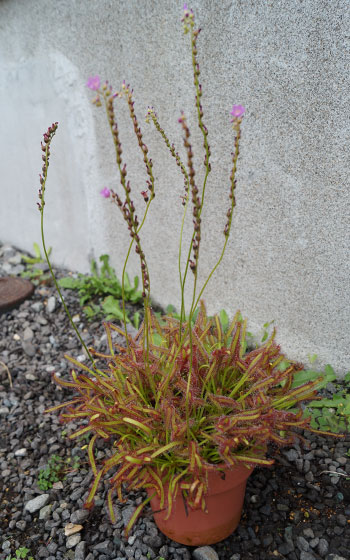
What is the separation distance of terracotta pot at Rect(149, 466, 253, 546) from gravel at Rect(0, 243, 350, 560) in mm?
58

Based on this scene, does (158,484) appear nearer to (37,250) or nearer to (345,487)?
(345,487)

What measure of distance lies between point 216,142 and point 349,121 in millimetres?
665

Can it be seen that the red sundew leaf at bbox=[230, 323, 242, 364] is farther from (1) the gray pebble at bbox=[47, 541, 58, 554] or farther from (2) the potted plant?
(1) the gray pebble at bbox=[47, 541, 58, 554]

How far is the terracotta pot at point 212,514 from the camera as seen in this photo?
4.80ft

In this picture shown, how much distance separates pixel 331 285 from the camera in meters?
2.20

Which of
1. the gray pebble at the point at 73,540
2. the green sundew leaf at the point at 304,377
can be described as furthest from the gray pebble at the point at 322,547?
the gray pebble at the point at 73,540

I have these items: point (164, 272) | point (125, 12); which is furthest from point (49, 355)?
point (125, 12)

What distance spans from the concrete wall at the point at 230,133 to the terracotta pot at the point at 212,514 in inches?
38.4

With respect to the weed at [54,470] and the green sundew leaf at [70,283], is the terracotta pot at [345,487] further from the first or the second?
the green sundew leaf at [70,283]

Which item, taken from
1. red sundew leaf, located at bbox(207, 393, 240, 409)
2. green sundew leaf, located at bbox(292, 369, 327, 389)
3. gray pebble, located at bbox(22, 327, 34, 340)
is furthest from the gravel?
gray pebble, located at bbox(22, 327, 34, 340)

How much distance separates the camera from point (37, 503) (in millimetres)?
1901

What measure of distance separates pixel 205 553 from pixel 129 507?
33cm

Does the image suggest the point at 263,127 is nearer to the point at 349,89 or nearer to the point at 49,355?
the point at 349,89

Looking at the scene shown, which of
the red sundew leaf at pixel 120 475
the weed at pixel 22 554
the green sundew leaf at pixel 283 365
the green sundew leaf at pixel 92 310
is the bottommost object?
the weed at pixel 22 554
